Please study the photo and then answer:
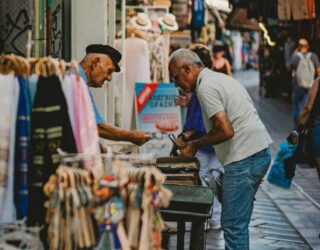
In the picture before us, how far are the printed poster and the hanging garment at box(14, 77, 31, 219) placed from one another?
275 inches

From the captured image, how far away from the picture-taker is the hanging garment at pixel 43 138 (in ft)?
13.7

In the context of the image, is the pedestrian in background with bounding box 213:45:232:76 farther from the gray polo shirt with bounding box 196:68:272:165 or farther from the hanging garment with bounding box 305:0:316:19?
the gray polo shirt with bounding box 196:68:272:165

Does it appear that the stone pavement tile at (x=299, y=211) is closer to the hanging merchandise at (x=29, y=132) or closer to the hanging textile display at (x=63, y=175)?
the hanging textile display at (x=63, y=175)

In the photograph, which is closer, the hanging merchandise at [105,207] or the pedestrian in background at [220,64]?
the hanging merchandise at [105,207]

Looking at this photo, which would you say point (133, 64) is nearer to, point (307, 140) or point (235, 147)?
point (307, 140)

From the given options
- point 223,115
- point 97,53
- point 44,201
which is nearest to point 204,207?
point 223,115

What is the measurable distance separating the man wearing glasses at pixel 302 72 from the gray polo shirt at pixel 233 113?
11781mm

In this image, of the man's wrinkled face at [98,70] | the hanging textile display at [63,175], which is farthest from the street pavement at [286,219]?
the hanging textile display at [63,175]

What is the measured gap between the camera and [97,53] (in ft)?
18.4

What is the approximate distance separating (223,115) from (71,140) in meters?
1.94

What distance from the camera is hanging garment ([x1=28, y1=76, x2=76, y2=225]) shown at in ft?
13.7

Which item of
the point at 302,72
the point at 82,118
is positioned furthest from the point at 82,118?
the point at 302,72

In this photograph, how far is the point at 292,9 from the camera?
1493 centimetres

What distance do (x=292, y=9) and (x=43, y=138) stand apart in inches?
450
